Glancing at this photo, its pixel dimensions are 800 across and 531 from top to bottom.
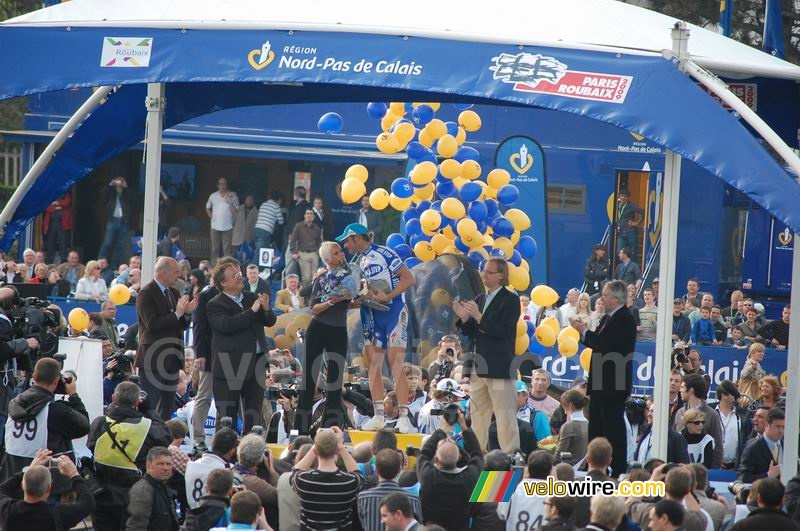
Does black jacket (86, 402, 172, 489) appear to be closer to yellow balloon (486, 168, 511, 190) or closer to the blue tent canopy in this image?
the blue tent canopy

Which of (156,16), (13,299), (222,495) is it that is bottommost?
(222,495)

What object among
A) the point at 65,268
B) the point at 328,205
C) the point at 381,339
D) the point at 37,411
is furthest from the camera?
the point at 328,205

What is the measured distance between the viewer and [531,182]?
21438 mm

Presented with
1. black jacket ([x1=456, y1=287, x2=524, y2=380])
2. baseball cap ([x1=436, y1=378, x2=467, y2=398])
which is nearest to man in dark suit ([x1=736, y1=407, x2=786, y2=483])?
black jacket ([x1=456, y1=287, x2=524, y2=380])

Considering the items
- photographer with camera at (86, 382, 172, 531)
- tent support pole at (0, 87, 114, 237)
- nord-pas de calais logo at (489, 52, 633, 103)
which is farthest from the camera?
tent support pole at (0, 87, 114, 237)

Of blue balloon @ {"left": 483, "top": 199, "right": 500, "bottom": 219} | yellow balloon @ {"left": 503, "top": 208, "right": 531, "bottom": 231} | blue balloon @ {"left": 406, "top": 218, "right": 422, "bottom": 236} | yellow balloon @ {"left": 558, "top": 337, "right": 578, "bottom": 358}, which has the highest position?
blue balloon @ {"left": 483, "top": 199, "right": 500, "bottom": 219}

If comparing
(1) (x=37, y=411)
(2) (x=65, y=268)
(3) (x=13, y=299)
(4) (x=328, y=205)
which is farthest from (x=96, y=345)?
(4) (x=328, y=205)

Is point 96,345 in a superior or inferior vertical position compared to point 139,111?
inferior

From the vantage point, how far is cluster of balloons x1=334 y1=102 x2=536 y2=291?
14.4 metres

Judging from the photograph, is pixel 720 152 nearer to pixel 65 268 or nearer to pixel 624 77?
pixel 624 77

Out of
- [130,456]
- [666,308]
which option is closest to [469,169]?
[666,308]

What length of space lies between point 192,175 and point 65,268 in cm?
429

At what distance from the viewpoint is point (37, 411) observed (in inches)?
364

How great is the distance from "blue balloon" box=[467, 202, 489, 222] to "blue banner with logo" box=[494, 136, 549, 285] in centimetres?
666
